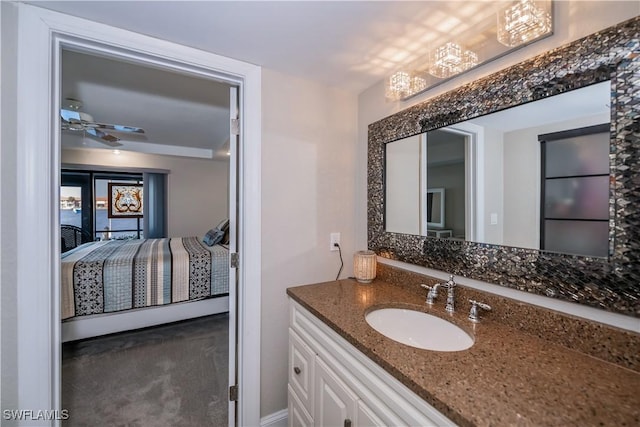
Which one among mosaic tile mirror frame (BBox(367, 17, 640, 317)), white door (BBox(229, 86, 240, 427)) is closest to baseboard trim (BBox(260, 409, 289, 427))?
white door (BBox(229, 86, 240, 427))

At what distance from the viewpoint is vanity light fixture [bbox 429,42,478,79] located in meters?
1.14

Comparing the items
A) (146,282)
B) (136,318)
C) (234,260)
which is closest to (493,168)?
(234,260)

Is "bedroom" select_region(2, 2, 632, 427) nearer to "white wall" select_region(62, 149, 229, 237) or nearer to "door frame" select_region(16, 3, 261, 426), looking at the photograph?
"door frame" select_region(16, 3, 261, 426)

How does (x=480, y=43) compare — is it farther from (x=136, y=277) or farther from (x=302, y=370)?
(x=136, y=277)

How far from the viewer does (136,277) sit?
8.70ft

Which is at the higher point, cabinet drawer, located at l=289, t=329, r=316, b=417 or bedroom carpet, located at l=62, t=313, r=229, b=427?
cabinet drawer, located at l=289, t=329, r=316, b=417

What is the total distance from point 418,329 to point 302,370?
1.93 ft

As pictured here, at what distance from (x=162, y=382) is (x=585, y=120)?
9.40 ft

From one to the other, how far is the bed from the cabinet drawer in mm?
1981

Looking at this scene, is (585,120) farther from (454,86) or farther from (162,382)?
(162,382)

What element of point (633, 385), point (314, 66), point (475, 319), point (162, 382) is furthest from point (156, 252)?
point (633, 385)

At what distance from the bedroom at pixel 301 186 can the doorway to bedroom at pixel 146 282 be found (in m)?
0.21

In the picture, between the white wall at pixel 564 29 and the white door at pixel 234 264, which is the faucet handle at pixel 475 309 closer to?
the white wall at pixel 564 29

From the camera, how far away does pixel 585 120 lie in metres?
0.83
